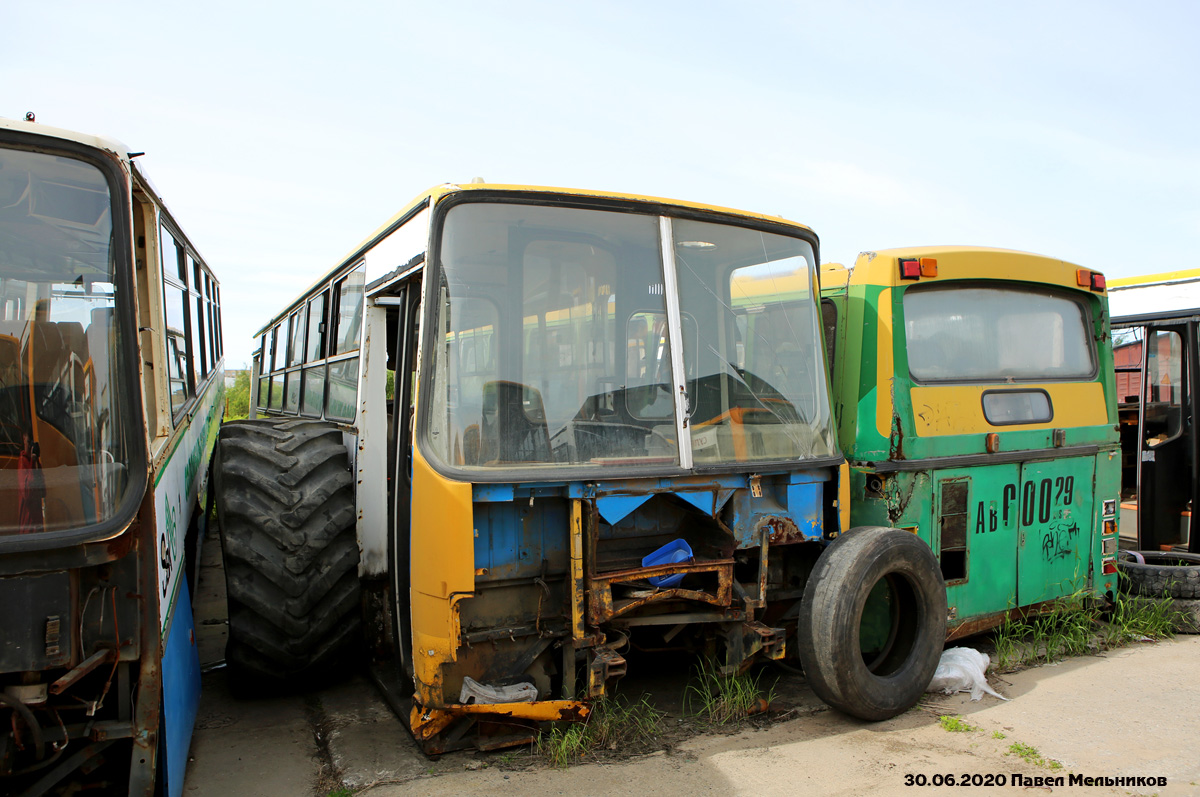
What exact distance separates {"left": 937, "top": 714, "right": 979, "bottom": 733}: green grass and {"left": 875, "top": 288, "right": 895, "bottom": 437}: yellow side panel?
5.01 ft

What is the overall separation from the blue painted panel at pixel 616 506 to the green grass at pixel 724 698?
1.08 metres

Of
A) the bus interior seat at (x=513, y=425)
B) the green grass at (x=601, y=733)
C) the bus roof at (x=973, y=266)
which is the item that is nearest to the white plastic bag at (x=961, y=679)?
the green grass at (x=601, y=733)

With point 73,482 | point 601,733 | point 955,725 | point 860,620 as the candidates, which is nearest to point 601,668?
point 601,733

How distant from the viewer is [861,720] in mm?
3957

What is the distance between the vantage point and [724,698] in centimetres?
407

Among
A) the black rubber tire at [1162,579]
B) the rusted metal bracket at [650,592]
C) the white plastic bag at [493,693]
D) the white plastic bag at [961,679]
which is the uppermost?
the rusted metal bracket at [650,592]

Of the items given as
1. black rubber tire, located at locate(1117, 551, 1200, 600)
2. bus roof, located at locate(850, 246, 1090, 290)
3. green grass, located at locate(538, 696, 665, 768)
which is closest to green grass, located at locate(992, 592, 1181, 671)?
black rubber tire, located at locate(1117, 551, 1200, 600)

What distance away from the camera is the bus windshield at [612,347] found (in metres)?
3.47

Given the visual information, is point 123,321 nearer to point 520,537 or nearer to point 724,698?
point 520,537

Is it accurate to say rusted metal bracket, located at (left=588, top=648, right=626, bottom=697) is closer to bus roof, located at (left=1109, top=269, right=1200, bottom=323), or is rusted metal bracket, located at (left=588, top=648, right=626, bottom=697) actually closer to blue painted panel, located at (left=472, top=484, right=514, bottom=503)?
blue painted panel, located at (left=472, top=484, right=514, bottom=503)

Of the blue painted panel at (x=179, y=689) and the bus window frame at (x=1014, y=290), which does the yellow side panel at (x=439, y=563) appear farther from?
the bus window frame at (x=1014, y=290)

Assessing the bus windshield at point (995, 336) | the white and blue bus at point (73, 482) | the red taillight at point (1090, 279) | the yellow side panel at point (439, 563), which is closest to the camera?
the white and blue bus at point (73, 482)

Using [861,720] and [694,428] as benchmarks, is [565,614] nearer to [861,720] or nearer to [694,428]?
[694,428]

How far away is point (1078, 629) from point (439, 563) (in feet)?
14.2
